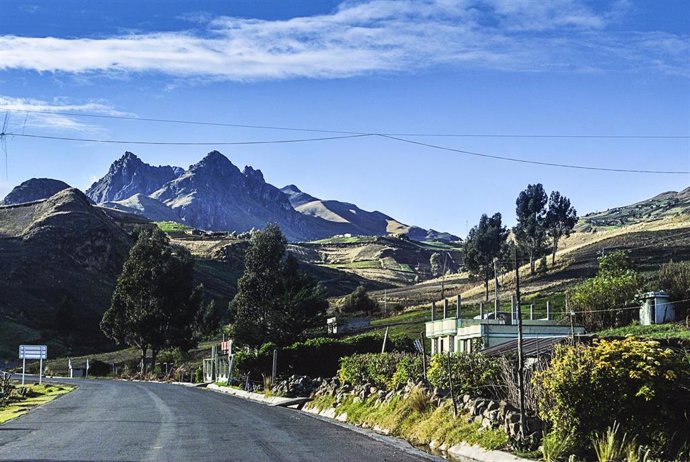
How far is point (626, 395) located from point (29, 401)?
116ft

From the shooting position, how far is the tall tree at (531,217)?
146 meters

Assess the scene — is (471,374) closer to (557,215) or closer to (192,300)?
(192,300)

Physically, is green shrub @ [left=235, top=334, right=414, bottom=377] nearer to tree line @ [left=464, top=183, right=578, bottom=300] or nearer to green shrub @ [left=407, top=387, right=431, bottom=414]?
green shrub @ [left=407, top=387, right=431, bottom=414]

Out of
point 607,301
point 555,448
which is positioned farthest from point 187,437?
point 607,301

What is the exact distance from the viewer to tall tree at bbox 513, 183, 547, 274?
145500 mm

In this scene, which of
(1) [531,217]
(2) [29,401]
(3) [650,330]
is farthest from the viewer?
(1) [531,217]

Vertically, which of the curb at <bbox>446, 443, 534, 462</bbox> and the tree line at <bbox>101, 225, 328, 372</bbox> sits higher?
the tree line at <bbox>101, 225, 328, 372</bbox>

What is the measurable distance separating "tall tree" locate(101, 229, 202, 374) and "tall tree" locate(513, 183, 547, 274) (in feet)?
224

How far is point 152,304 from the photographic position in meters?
93.8

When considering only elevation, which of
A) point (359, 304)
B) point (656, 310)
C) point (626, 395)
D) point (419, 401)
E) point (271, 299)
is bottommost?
point (419, 401)

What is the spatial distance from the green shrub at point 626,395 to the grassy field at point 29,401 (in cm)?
2119

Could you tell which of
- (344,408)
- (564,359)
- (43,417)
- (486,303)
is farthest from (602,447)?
(486,303)

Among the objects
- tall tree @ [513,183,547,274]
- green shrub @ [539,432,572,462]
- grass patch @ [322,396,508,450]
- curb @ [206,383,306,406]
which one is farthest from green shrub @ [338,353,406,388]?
tall tree @ [513,183,547,274]

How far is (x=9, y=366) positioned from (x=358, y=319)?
42.7 metres
